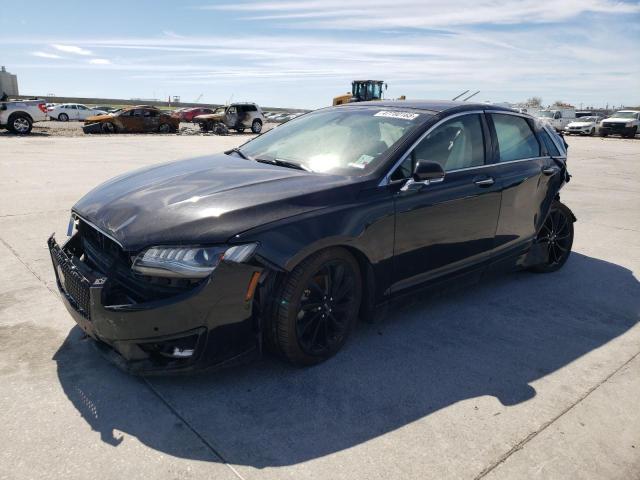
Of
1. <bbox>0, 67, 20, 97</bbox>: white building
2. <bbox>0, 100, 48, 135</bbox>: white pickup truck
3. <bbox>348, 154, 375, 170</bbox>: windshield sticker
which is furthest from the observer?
<bbox>0, 67, 20, 97</bbox>: white building

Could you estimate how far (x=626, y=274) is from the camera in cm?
522

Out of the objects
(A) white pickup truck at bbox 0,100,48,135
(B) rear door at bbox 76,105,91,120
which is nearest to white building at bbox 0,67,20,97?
(B) rear door at bbox 76,105,91,120

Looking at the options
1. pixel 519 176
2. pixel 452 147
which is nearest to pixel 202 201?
pixel 452 147

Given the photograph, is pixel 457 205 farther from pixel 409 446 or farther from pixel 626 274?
pixel 626 274

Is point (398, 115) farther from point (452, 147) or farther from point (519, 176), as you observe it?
point (519, 176)

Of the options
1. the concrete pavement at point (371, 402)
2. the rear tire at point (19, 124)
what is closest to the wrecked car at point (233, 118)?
the rear tire at point (19, 124)

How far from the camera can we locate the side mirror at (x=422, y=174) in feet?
10.9

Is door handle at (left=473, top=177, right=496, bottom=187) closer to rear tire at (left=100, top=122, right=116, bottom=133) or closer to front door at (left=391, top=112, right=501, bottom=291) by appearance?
front door at (left=391, top=112, right=501, bottom=291)

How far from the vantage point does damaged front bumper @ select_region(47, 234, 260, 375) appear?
262cm

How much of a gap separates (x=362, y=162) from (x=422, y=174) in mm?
413

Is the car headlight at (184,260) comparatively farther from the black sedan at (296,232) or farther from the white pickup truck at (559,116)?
the white pickup truck at (559,116)

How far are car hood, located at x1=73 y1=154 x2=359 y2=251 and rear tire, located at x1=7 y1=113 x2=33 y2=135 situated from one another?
69.3 feet

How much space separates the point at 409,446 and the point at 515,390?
2.94 ft

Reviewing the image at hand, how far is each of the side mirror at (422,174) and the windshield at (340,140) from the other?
24 centimetres
